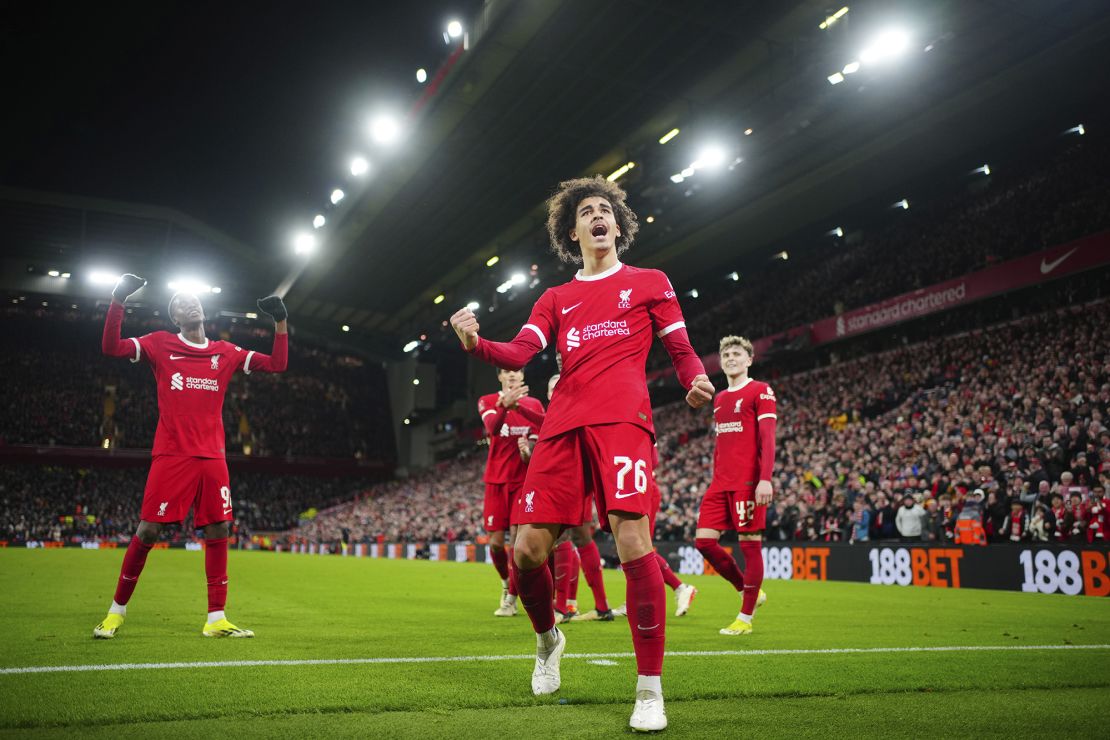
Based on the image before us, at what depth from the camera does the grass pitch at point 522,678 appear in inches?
122

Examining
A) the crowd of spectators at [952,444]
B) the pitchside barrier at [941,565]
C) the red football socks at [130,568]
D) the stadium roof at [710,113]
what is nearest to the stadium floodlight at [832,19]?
the stadium roof at [710,113]

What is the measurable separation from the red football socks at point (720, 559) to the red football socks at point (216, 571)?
12.4 feet

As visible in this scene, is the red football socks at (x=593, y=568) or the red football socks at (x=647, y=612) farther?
the red football socks at (x=593, y=568)

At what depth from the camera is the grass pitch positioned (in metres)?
3.10

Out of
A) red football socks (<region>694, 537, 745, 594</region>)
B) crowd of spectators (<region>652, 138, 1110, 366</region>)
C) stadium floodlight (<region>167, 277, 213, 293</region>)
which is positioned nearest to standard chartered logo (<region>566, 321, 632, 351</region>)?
red football socks (<region>694, 537, 745, 594</region>)

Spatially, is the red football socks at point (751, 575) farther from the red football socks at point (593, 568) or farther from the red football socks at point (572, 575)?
the red football socks at point (572, 575)

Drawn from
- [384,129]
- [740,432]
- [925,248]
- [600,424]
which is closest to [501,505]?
[740,432]

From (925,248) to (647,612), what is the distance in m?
25.9

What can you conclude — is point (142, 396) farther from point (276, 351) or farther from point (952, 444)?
point (276, 351)

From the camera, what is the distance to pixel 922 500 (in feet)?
51.0

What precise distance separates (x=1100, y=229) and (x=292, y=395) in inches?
1853

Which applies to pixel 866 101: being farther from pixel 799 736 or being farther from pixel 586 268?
pixel 799 736

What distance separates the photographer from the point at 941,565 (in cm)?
1339

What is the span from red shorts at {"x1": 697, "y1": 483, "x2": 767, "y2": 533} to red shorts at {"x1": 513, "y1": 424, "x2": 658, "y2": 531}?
3.59 m
